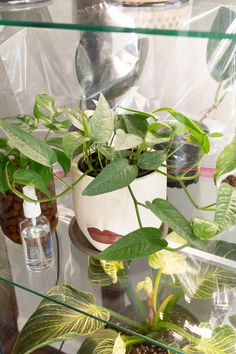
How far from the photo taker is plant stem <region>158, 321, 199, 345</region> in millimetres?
602

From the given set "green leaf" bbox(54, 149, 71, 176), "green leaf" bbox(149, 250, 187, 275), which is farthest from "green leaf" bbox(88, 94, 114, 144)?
"green leaf" bbox(149, 250, 187, 275)

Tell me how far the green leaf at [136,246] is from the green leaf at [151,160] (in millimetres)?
84

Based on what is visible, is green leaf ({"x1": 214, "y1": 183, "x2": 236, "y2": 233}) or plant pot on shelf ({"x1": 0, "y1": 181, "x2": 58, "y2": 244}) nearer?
green leaf ({"x1": 214, "y1": 183, "x2": 236, "y2": 233})

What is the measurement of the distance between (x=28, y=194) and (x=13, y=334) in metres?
0.49

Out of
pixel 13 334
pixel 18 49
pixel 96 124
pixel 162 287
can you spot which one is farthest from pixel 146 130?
pixel 13 334

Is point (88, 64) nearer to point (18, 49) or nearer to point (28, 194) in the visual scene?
point (18, 49)

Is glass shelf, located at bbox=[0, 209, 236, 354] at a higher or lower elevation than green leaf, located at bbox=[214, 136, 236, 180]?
lower

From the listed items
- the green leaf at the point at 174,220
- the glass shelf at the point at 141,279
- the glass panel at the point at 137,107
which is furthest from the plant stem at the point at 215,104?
the green leaf at the point at 174,220

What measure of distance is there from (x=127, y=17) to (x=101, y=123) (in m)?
0.12

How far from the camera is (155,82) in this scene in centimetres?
86

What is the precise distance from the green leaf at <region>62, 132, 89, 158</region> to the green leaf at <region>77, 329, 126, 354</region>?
304 millimetres

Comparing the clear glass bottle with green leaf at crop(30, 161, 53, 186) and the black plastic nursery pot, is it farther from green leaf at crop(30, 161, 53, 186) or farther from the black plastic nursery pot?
the black plastic nursery pot

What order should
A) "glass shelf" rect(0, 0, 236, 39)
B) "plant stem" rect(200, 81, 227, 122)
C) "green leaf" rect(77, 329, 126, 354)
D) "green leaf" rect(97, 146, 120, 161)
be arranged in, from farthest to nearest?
1. "plant stem" rect(200, 81, 227, 122)
2. "green leaf" rect(77, 329, 126, 354)
3. "green leaf" rect(97, 146, 120, 161)
4. "glass shelf" rect(0, 0, 236, 39)

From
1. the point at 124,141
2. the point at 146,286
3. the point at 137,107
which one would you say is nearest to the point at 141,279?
the point at 146,286
